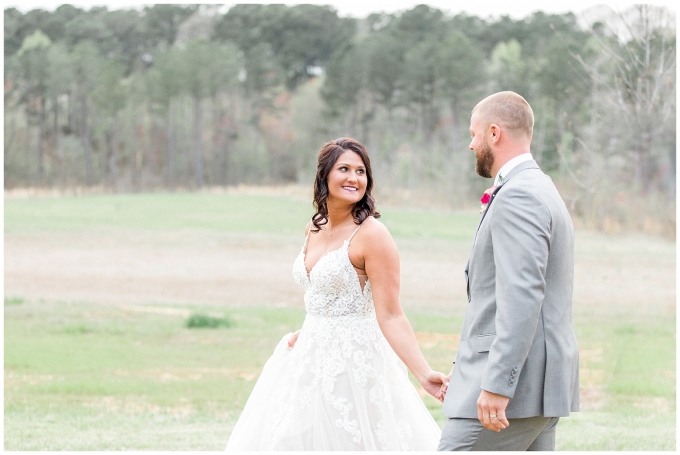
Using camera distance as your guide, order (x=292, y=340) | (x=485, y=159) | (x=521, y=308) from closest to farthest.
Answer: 1. (x=521, y=308)
2. (x=485, y=159)
3. (x=292, y=340)

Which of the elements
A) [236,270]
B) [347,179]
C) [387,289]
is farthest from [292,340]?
[236,270]

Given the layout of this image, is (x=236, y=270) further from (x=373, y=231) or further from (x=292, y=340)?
(x=373, y=231)

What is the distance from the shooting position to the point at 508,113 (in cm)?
281

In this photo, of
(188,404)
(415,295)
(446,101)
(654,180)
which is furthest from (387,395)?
(446,101)

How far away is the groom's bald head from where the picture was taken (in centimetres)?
282

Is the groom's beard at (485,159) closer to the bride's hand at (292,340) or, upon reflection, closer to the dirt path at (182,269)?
the bride's hand at (292,340)

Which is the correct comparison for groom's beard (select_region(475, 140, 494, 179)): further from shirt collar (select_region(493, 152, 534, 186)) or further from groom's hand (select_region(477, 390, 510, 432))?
groom's hand (select_region(477, 390, 510, 432))

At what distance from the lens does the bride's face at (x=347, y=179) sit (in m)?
3.72

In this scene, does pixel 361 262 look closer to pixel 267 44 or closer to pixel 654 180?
pixel 654 180

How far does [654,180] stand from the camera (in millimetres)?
37219

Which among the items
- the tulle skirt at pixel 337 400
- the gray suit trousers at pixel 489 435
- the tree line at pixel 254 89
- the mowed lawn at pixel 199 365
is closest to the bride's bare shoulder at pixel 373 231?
the tulle skirt at pixel 337 400

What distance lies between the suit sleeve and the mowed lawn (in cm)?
385

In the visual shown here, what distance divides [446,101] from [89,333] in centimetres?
3781

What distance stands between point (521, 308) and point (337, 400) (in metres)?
1.30
